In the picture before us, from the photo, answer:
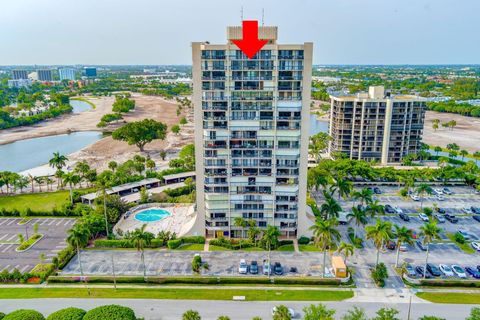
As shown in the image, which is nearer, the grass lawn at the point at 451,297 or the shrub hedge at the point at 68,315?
the shrub hedge at the point at 68,315

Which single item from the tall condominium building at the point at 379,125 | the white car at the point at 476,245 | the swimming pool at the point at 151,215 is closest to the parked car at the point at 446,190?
the tall condominium building at the point at 379,125

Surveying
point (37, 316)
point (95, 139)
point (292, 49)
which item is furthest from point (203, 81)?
point (95, 139)

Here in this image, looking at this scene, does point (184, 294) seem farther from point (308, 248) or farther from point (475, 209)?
point (475, 209)

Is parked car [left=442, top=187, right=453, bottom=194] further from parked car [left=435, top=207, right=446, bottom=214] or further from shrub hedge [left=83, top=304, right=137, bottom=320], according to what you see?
shrub hedge [left=83, top=304, right=137, bottom=320]

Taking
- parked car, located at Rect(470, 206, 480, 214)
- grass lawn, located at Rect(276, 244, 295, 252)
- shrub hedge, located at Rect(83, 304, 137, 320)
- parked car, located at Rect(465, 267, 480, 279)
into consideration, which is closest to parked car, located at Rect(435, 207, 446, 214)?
parked car, located at Rect(470, 206, 480, 214)

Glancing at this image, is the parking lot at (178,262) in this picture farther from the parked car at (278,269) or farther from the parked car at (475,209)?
the parked car at (475,209)

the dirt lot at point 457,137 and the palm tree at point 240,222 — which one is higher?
the palm tree at point 240,222
